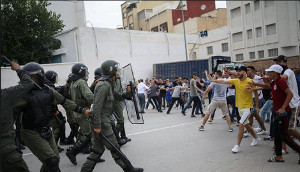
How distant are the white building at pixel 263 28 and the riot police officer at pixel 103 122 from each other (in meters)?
31.4

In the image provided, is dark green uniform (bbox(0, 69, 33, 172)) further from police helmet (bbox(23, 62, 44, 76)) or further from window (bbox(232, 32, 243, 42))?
window (bbox(232, 32, 243, 42))

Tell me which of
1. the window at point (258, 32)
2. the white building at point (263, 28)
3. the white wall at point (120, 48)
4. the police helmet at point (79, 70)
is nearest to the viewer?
the police helmet at point (79, 70)

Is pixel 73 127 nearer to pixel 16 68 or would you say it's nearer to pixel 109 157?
pixel 109 157

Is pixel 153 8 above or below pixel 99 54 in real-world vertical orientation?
above

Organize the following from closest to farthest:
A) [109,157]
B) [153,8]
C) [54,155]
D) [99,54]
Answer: [54,155]
[109,157]
[99,54]
[153,8]

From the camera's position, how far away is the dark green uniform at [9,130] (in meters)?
3.29

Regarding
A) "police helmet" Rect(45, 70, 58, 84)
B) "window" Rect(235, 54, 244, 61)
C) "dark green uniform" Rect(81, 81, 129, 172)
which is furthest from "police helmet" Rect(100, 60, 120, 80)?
"window" Rect(235, 54, 244, 61)

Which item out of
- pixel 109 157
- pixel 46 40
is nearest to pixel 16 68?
pixel 109 157

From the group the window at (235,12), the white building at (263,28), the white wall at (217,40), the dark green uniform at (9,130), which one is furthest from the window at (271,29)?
the dark green uniform at (9,130)

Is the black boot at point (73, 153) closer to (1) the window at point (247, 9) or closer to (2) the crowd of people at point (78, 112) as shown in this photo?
(2) the crowd of people at point (78, 112)

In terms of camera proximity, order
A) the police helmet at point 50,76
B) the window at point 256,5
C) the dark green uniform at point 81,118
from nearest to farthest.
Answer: the dark green uniform at point 81,118 → the police helmet at point 50,76 → the window at point 256,5

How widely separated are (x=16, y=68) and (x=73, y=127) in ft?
13.5

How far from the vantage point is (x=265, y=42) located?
33094 millimetres

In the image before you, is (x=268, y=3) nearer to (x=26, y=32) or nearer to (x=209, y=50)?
(x=209, y=50)
